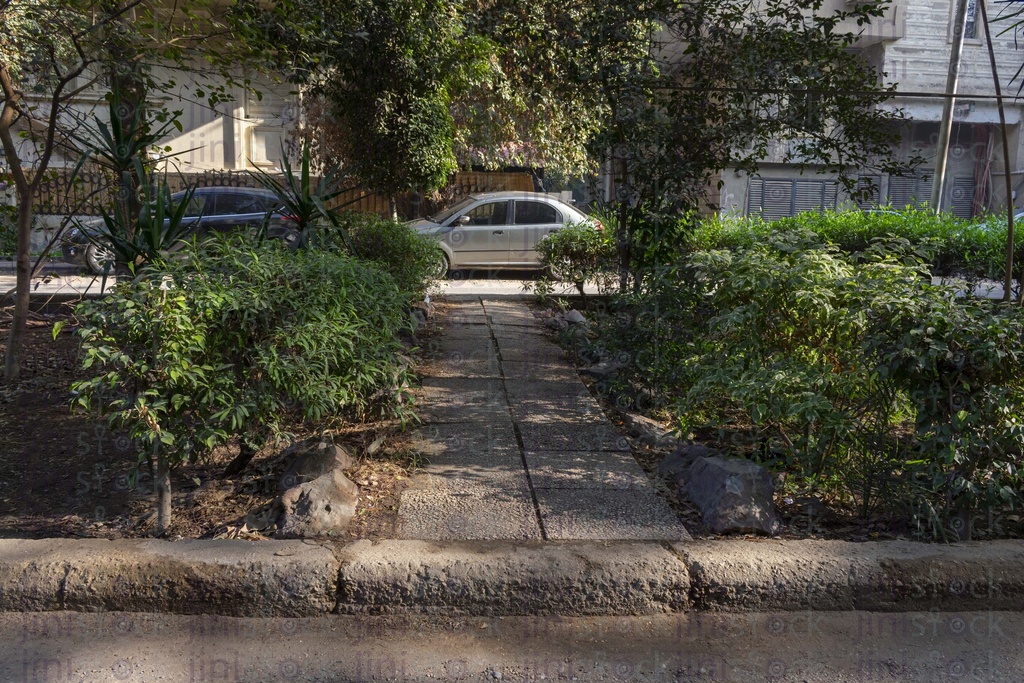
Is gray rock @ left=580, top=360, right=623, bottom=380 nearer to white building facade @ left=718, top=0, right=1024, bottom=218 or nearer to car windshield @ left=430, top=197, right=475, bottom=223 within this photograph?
car windshield @ left=430, top=197, right=475, bottom=223

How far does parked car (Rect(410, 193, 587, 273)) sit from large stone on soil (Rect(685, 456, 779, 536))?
12643 millimetres

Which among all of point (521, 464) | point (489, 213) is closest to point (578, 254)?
point (521, 464)

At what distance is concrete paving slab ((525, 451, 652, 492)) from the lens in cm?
475

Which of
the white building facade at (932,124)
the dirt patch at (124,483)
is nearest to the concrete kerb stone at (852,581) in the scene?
the dirt patch at (124,483)

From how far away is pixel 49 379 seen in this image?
7.06 metres

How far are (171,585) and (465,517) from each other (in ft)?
4.53

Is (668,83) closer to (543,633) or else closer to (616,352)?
(616,352)

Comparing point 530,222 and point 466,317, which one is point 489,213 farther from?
point 466,317

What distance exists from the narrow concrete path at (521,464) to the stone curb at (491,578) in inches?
12.0

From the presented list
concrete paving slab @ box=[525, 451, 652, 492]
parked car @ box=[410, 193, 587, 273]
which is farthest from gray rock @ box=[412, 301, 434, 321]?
parked car @ box=[410, 193, 587, 273]

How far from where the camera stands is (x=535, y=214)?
17141 millimetres

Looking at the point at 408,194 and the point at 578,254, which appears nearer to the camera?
the point at 578,254

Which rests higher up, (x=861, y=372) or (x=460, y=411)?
(x=861, y=372)

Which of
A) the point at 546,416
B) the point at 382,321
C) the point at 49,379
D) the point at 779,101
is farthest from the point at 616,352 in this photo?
the point at 49,379
